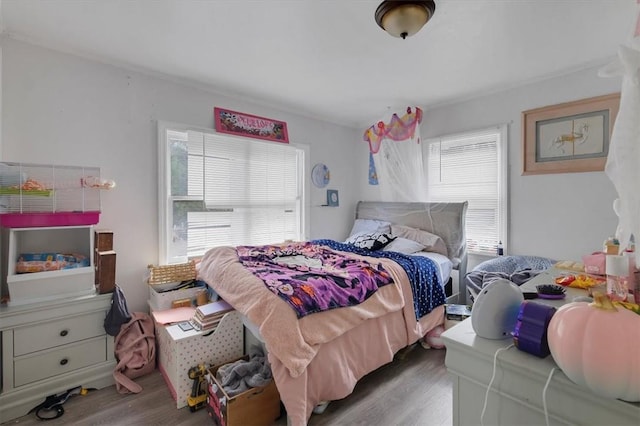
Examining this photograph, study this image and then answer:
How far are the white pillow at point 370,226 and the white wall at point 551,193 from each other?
104 cm

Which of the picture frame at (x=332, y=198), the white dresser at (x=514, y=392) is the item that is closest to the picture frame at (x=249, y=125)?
Result: the picture frame at (x=332, y=198)

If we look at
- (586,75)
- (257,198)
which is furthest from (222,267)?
(586,75)

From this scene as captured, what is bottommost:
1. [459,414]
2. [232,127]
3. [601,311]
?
[459,414]

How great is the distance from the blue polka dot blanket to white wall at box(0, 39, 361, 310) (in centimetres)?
219

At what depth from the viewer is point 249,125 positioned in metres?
3.31

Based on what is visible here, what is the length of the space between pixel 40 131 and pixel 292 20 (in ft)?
6.80

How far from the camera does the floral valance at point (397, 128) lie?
3330 millimetres

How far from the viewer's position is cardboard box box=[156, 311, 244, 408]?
1885 millimetres

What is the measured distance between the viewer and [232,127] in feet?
10.4

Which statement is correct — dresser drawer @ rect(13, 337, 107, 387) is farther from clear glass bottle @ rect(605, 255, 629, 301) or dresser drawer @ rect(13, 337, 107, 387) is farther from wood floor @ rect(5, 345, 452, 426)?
clear glass bottle @ rect(605, 255, 629, 301)

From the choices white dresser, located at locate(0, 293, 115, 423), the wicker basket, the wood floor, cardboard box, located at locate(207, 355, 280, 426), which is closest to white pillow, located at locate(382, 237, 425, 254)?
the wood floor

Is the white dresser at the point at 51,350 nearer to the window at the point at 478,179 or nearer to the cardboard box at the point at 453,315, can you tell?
the cardboard box at the point at 453,315

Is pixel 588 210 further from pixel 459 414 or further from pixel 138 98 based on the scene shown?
pixel 138 98

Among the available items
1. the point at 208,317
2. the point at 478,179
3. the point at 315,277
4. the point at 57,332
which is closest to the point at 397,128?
the point at 478,179
